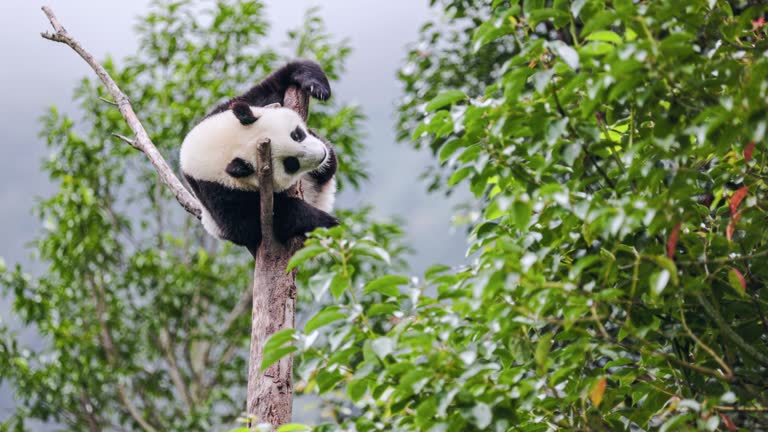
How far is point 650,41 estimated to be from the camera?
73.9 inches

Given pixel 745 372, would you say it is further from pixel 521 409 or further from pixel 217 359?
pixel 217 359

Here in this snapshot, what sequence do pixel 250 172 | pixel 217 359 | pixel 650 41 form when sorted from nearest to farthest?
pixel 650 41 < pixel 250 172 < pixel 217 359

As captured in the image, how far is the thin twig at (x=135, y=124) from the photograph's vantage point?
14.0 feet

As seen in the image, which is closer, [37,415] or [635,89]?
[635,89]

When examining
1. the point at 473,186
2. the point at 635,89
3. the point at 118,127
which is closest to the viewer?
the point at 635,89

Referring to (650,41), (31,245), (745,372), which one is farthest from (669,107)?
(31,245)

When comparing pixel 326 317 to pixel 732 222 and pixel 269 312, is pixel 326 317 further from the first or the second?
pixel 269 312

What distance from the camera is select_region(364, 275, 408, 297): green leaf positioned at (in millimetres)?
2061

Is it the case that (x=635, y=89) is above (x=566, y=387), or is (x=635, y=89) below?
above

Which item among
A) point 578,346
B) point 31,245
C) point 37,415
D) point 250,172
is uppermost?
point 31,245

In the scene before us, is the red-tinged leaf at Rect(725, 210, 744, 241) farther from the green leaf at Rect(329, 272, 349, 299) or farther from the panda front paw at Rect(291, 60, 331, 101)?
the panda front paw at Rect(291, 60, 331, 101)

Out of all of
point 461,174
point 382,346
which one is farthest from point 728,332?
point 382,346

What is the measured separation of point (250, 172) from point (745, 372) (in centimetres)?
268

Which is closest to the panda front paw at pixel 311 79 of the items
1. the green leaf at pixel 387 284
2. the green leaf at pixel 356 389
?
the green leaf at pixel 387 284
